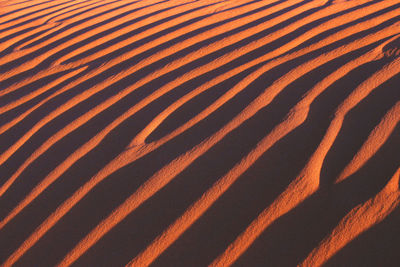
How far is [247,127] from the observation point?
1445mm

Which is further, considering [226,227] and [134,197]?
[134,197]

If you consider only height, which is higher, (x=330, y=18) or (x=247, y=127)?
(x=330, y=18)

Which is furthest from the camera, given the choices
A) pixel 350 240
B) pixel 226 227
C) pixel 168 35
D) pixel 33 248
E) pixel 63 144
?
pixel 168 35

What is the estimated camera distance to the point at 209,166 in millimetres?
1312

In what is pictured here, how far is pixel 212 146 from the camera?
4.58 feet

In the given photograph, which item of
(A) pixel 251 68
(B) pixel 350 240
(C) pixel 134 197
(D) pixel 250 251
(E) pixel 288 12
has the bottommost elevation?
(B) pixel 350 240

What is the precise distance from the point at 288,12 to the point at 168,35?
3.02ft

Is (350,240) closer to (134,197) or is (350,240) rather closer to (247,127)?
(247,127)

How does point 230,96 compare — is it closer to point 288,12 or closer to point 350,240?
point 350,240

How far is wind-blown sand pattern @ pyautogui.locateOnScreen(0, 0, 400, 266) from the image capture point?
3.49 ft

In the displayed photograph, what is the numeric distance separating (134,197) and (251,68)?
1001 millimetres

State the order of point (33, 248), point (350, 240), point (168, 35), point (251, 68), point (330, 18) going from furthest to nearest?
point (168, 35)
point (330, 18)
point (251, 68)
point (33, 248)
point (350, 240)

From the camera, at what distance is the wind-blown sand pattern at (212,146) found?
1063 mm

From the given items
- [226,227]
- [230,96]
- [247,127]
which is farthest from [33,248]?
[230,96]
